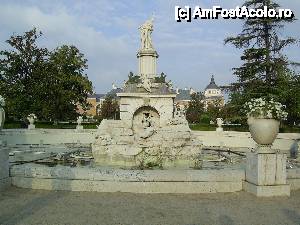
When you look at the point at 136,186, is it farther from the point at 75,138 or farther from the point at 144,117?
the point at 75,138

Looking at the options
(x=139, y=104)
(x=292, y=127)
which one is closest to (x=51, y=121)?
(x=292, y=127)

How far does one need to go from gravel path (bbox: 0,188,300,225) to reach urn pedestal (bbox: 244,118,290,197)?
0.32 metres

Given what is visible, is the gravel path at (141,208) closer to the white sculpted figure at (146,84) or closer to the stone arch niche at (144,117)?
the stone arch niche at (144,117)

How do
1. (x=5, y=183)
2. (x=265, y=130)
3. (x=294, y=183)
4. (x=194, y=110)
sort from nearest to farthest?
(x=265, y=130)
(x=5, y=183)
(x=294, y=183)
(x=194, y=110)

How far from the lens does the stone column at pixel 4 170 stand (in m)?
10.3

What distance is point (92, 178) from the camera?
10.2 m

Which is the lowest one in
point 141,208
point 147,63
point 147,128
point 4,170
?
point 141,208

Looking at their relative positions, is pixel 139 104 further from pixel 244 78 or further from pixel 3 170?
pixel 244 78

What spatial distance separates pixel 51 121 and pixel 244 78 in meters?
22.2

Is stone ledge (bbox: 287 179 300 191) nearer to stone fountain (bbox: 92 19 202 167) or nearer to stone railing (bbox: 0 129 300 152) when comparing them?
stone fountain (bbox: 92 19 202 167)

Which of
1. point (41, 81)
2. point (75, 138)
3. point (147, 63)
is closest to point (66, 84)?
point (41, 81)

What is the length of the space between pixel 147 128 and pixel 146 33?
5.92m

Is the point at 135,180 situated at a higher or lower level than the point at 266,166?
lower

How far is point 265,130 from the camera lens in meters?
10.2
